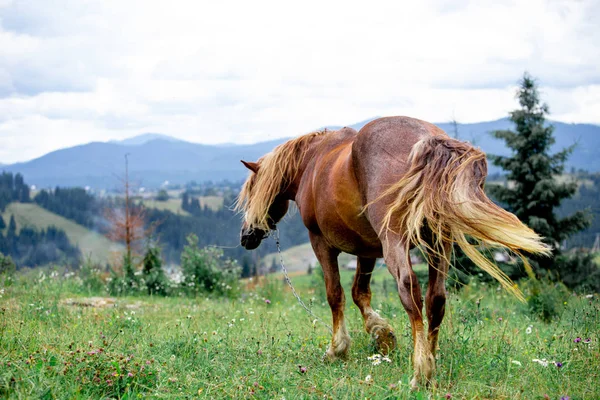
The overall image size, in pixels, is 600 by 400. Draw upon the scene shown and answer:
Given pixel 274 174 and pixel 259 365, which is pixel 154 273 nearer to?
pixel 274 174

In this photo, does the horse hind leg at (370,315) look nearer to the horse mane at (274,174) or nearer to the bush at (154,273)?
the horse mane at (274,174)

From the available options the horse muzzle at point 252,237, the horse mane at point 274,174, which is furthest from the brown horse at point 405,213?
the horse muzzle at point 252,237

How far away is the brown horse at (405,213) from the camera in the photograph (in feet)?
13.0

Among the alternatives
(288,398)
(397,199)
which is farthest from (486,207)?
(288,398)

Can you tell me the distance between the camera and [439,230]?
4008 mm

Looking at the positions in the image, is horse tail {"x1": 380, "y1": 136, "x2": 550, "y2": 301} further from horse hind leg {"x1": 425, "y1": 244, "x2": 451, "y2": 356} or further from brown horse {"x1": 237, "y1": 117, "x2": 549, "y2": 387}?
horse hind leg {"x1": 425, "y1": 244, "x2": 451, "y2": 356}

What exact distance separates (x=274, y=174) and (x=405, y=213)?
259cm

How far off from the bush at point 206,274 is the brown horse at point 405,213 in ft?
23.3

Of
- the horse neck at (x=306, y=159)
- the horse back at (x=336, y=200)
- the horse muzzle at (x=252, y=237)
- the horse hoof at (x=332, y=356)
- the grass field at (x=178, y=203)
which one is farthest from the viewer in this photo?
the grass field at (x=178, y=203)

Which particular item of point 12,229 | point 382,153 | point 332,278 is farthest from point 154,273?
point 12,229

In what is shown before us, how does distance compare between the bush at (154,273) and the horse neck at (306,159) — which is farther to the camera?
the bush at (154,273)

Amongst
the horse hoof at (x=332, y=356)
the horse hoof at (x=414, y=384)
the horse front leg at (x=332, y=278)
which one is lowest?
the horse hoof at (x=332, y=356)

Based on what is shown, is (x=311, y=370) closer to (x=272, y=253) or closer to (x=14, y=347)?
(x=14, y=347)

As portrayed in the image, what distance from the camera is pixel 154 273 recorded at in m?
12.6
